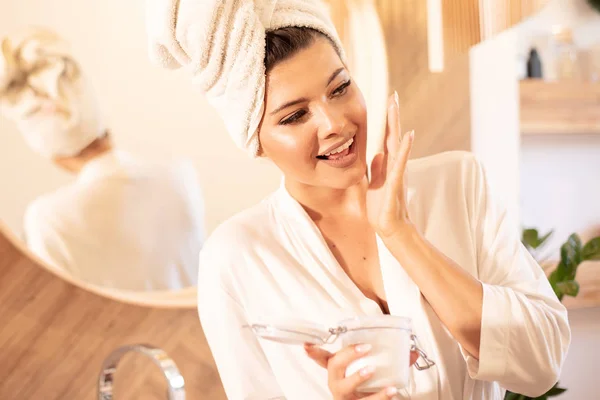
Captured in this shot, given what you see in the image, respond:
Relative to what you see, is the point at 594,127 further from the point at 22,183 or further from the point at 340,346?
the point at 22,183

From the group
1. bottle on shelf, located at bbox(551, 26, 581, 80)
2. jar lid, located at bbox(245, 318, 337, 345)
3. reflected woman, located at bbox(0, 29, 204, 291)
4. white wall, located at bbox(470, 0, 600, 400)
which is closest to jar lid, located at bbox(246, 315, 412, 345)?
jar lid, located at bbox(245, 318, 337, 345)

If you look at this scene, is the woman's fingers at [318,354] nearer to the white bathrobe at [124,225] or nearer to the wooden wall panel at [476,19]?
the white bathrobe at [124,225]

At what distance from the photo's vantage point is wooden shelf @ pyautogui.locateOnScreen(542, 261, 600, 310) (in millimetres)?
1734

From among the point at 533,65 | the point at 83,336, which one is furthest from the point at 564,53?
the point at 83,336

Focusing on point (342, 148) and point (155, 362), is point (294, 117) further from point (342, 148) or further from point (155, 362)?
point (155, 362)

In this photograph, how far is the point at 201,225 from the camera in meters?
1.30

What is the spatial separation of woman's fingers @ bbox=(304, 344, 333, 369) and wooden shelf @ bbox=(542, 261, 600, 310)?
87 cm

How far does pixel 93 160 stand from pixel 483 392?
72cm

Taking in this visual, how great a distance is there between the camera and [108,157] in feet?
4.02

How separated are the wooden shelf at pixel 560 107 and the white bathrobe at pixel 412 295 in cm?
73

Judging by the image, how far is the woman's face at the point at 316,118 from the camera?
43.3 inches

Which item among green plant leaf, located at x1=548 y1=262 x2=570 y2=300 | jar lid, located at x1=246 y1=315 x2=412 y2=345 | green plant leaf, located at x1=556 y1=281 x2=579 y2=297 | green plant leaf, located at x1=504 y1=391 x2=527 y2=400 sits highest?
jar lid, located at x1=246 y1=315 x2=412 y2=345

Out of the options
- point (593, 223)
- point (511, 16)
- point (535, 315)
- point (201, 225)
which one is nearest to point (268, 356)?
point (201, 225)

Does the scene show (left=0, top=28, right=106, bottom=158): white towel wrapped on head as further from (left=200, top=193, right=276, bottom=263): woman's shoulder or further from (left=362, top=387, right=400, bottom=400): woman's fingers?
(left=362, top=387, right=400, bottom=400): woman's fingers
